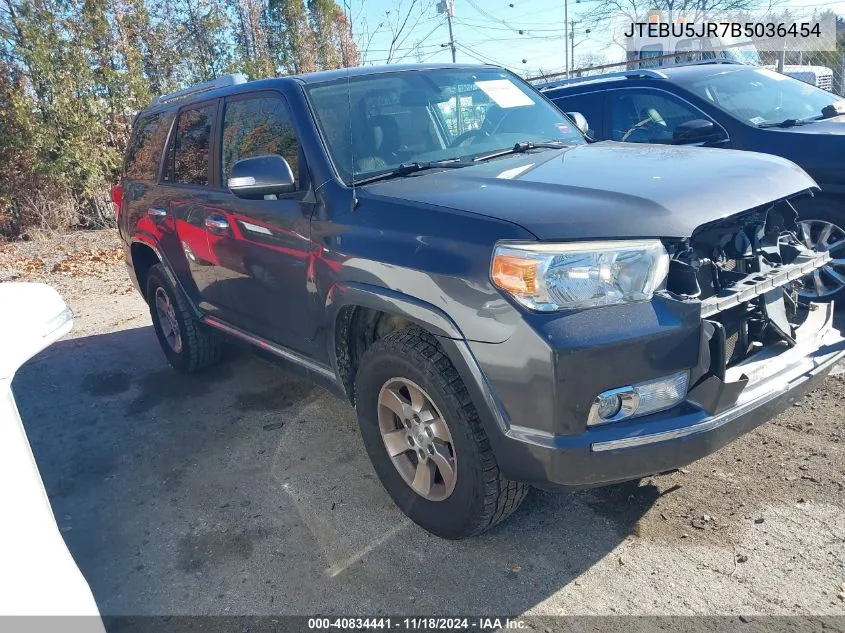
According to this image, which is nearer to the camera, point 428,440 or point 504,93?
point 428,440

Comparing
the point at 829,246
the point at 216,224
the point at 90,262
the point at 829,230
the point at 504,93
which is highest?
the point at 504,93

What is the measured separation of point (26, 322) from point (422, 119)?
2.22 meters

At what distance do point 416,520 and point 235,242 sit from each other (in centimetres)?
181

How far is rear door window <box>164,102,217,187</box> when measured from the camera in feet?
13.5

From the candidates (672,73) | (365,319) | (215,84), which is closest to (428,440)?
(365,319)

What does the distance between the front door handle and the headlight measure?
2.07m

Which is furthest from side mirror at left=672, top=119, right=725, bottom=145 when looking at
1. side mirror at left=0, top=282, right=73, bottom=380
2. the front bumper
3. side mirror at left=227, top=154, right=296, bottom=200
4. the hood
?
side mirror at left=0, top=282, right=73, bottom=380

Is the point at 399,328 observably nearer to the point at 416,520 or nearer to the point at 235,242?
the point at 416,520

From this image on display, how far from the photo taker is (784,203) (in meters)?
2.94

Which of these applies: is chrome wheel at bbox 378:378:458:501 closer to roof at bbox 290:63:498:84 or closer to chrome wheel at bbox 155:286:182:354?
roof at bbox 290:63:498:84

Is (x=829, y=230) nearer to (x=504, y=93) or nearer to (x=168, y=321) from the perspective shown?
(x=504, y=93)

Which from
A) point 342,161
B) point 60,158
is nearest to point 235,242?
point 342,161

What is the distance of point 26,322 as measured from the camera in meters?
1.81

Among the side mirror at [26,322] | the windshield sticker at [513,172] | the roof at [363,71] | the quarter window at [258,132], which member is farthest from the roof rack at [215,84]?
the side mirror at [26,322]
